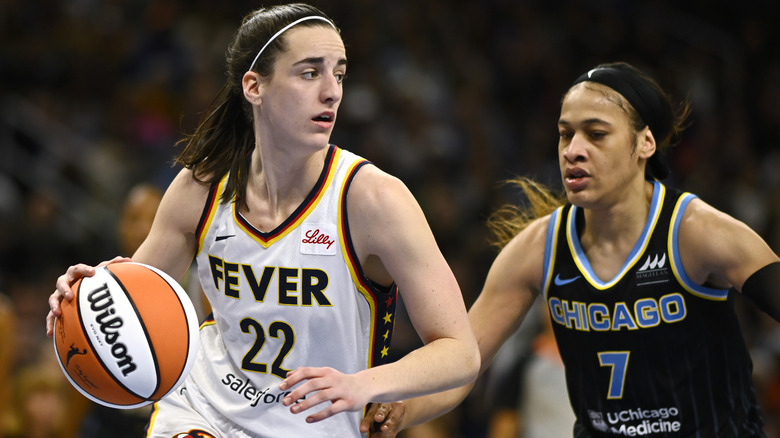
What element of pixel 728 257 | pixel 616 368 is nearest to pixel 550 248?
pixel 616 368

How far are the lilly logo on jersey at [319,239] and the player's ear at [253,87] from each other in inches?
20.4

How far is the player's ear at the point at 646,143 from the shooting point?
3.87 metres

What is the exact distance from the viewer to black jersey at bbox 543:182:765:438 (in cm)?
368

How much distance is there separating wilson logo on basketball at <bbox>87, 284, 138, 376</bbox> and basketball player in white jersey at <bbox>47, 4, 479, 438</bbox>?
167 mm

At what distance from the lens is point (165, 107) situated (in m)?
10.1

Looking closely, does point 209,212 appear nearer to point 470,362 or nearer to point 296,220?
point 296,220

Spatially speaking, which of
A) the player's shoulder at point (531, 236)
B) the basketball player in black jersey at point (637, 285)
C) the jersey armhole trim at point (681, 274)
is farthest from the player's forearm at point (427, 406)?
the jersey armhole trim at point (681, 274)

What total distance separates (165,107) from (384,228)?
24.0 feet

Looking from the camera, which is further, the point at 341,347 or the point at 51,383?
the point at 51,383

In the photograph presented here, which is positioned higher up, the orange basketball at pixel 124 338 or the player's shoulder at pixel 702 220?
the player's shoulder at pixel 702 220

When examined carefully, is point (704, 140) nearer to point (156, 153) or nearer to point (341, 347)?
point (156, 153)

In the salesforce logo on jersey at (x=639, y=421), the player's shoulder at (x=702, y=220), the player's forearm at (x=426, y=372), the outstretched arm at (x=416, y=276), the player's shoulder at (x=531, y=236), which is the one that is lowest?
the salesforce logo on jersey at (x=639, y=421)

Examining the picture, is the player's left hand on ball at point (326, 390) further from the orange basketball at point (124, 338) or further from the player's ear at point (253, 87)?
the player's ear at point (253, 87)

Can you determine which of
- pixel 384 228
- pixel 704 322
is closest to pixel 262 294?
pixel 384 228
